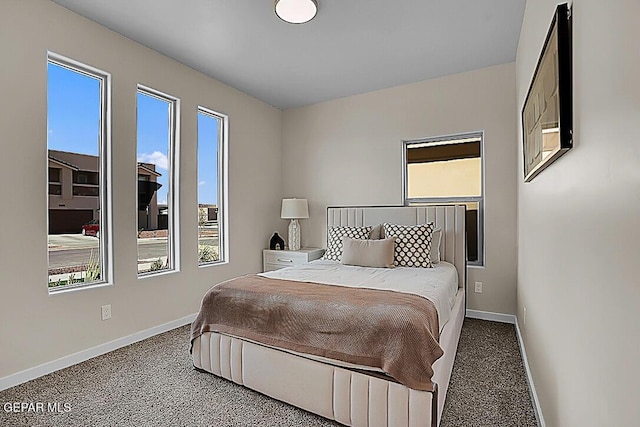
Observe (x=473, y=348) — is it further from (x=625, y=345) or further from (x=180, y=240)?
(x=180, y=240)

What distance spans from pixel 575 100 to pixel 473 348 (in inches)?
95.6

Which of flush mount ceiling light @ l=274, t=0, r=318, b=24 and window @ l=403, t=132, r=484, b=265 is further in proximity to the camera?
window @ l=403, t=132, r=484, b=265

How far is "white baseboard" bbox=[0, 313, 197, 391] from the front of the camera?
244 centimetres

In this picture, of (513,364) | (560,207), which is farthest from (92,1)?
(513,364)

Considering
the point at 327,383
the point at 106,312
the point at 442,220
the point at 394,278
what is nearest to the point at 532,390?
the point at 394,278

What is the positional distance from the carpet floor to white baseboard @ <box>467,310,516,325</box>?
887 millimetres

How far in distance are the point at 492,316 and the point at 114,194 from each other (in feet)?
13.1

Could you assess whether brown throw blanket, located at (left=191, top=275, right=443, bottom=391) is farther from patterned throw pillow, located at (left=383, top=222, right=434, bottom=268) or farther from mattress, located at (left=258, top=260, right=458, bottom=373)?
patterned throw pillow, located at (left=383, top=222, right=434, bottom=268)

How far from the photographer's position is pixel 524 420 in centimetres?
203

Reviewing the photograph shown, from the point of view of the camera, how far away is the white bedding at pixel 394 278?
8.19ft

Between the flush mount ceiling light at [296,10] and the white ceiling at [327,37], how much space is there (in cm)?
8

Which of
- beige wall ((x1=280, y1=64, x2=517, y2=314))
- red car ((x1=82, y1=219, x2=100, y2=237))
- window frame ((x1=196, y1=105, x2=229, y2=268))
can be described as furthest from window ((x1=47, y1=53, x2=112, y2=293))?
beige wall ((x1=280, y1=64, x2=517, y2=314))

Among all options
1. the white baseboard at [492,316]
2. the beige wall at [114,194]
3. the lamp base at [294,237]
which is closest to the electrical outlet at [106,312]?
the beige wall at [114,194]

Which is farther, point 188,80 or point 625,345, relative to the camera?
point 188,80
